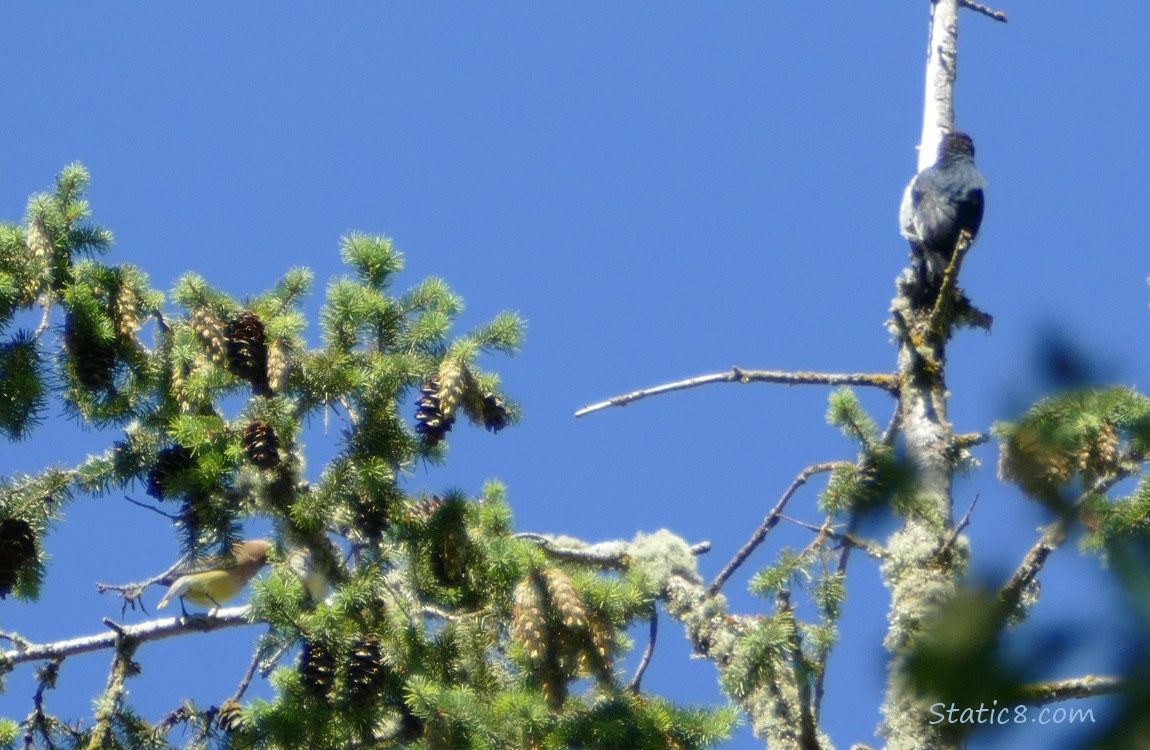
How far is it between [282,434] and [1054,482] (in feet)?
7.75

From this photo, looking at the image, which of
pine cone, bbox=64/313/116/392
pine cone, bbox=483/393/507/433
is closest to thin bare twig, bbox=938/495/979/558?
pine cone, bbox=483/393/507/433

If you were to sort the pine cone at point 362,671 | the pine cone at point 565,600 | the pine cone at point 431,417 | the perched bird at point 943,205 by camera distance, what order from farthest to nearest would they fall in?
1. the perched bird at point 943,205
2. the pine cone at point 431,417
3. the pine cone at point 362,671
4. the pine cone at point 565,600

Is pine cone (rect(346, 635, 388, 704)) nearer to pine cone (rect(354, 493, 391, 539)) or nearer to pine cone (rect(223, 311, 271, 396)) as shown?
pine cone (rect(354, 493, 391, 539))

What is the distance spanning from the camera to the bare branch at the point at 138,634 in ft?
13.1

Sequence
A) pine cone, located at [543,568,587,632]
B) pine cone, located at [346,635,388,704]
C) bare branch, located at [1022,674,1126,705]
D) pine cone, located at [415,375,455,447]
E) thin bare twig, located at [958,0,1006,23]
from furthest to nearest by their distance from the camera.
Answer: thin bare twig, located at [958,0,1006,23]
pine cone, located at [415,375,455,447]
pine cone, located at [346,635,388,704]
pine cone, located at [543,568,587,632]
bare branch, located at [1022,674,1126,705]

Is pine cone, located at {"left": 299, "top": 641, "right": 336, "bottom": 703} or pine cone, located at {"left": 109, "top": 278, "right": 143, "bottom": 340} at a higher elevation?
pine cone, located at {"left": 109, "top": 278, "right": 143, "bottom": 340}

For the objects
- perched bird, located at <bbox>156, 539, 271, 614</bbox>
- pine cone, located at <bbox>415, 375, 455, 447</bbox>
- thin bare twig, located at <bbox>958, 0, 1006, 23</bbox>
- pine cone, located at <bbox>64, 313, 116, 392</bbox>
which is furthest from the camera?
thin bare twig, located at <bbox>958, 0, 1006, 23</bbox>

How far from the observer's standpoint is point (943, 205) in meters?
5.47

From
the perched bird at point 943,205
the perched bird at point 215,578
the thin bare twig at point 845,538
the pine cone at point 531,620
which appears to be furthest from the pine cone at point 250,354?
the perched bird at point 943,205

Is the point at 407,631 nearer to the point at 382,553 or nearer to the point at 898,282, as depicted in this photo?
the point at 382,553

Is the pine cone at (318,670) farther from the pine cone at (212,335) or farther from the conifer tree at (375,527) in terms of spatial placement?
the pine cone at (212,335)

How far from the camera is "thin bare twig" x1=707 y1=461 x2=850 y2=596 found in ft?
12.9

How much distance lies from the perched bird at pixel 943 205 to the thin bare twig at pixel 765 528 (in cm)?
130

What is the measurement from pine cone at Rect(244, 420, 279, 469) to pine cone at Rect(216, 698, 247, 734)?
2.53 feet
